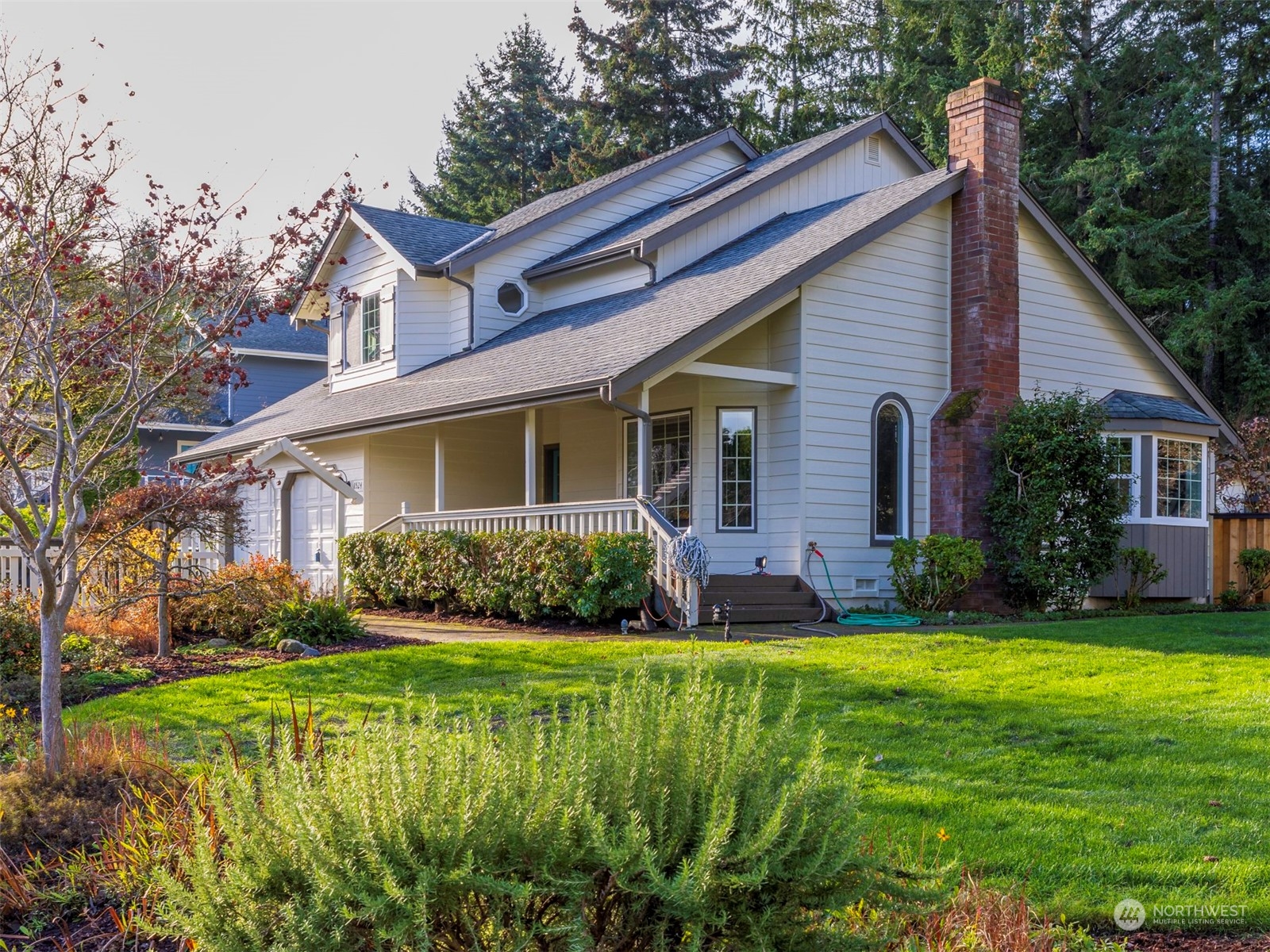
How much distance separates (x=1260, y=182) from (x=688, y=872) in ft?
108

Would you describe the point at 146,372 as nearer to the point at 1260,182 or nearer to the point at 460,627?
the point at 460,627

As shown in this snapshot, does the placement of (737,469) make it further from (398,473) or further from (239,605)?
(398,473)

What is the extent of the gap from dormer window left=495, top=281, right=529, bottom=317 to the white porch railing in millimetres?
4414

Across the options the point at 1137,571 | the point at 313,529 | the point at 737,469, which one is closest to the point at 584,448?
the point at 737,469

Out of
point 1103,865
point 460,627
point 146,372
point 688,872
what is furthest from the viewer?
point 460,627

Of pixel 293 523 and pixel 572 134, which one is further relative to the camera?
pixel 572 134

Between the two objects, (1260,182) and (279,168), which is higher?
(1260,182)

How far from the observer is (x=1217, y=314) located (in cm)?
2764

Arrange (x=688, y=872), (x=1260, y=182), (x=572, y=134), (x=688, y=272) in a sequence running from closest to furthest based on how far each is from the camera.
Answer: (x=688, y=872), (x=688, y=272), (x=1260, y=182), (x=572, y=134)

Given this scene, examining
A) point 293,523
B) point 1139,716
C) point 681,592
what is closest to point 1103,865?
point 1139,716

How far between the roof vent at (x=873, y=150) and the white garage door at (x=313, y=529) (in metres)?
10.6

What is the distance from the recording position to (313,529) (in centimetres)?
1842

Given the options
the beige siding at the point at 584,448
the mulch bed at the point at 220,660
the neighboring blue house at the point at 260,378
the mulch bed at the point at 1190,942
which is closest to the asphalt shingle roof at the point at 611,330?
the beige siding at the point at 584,448

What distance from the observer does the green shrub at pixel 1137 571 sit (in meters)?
16.0
